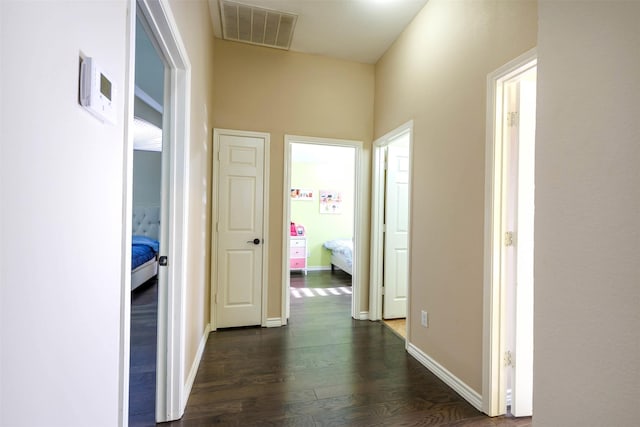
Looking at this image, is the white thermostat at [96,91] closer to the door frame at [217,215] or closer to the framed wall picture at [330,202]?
the door frame at [217,215]

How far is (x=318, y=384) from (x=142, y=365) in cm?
142

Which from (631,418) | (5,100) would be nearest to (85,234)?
(5,100)

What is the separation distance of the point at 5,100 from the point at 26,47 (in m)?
0.11

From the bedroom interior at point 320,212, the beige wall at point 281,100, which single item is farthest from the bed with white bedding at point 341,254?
the beige wall at point 281,100

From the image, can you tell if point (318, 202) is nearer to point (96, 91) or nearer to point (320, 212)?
point (320, 212)

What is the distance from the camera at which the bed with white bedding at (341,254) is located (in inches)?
209

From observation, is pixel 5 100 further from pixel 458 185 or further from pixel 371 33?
pixel 371 33

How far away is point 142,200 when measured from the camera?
520 centimetres

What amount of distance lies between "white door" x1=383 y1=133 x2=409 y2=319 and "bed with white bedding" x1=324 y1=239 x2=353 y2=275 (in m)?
1.52

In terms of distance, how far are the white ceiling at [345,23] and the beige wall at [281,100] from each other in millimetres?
173

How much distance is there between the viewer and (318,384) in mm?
2098

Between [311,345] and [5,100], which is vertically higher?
[5,100]

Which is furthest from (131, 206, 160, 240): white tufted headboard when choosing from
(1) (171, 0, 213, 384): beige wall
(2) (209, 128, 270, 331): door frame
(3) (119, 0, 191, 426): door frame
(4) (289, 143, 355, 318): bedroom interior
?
(3) (119, 0, 191, 426): door frame

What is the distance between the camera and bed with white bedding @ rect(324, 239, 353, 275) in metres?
5.32
